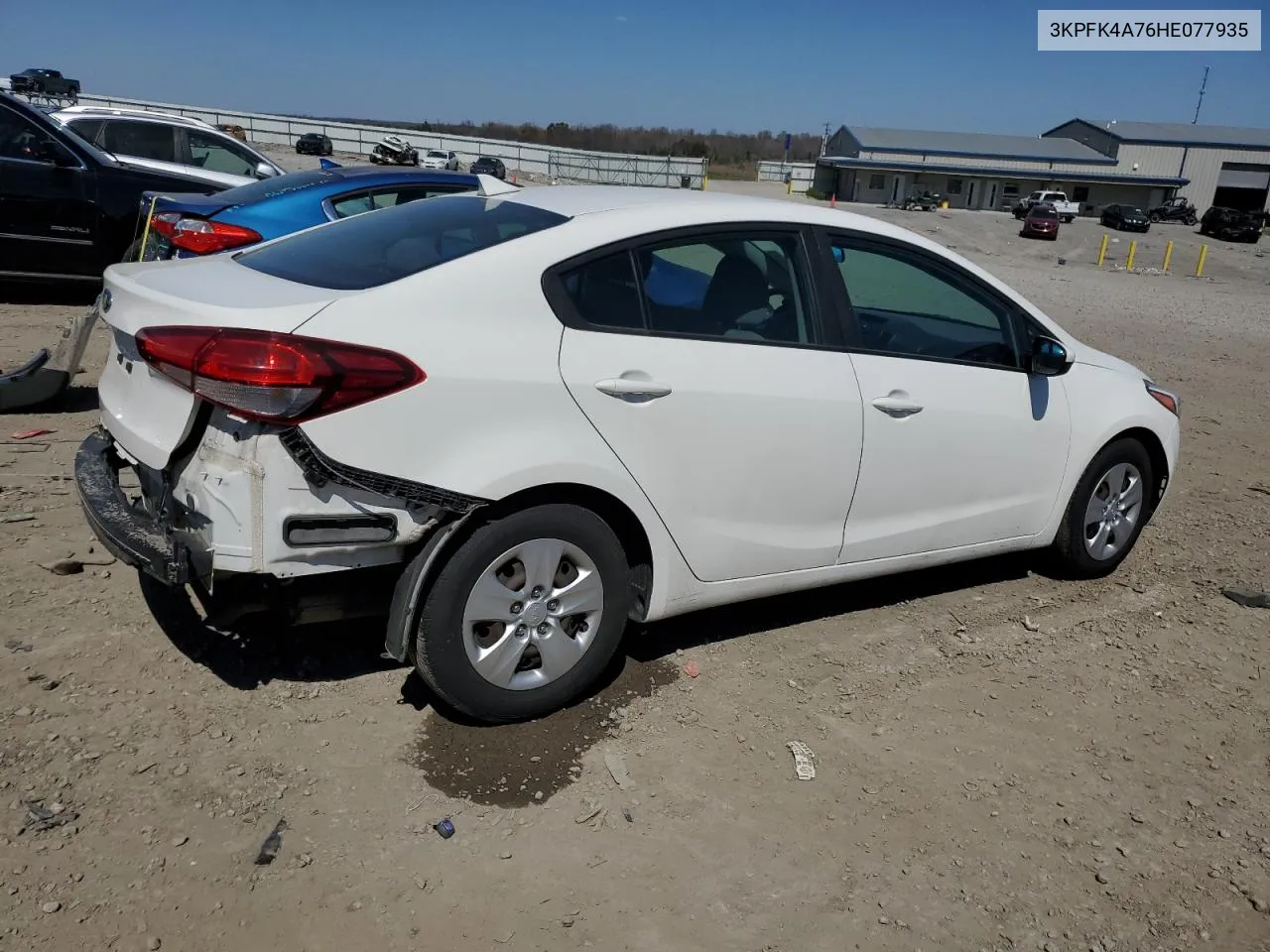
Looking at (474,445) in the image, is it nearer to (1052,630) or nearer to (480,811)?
(480,811)

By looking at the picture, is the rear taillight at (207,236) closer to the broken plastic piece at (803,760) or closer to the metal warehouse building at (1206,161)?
the broken plastic piece at (803,760)

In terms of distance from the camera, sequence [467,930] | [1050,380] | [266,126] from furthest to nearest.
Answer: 1. [266,126]
2. [1050,380]
3. [467,930]

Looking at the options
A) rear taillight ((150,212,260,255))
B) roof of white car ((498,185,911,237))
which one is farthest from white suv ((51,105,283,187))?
roof of white car ((498,185,911,237))

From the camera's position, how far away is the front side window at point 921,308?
4141mm

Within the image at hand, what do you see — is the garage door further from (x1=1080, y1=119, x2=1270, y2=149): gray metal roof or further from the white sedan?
the white sedan

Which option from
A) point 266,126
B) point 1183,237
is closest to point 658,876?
point 1183,237

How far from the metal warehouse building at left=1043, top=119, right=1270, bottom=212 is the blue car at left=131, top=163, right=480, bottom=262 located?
7488 cm

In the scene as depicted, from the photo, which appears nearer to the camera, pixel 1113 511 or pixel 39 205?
pixel 1113 511

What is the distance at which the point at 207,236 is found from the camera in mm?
6918

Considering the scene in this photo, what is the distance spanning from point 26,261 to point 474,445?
775 centimetres

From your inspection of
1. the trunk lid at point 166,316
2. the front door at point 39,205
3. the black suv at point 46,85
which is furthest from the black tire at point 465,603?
the black suv at point 46,85

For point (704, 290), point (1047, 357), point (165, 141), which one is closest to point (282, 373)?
point (704, 290)

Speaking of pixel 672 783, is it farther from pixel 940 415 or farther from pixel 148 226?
pixel 148 226

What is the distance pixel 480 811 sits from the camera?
305 cm
